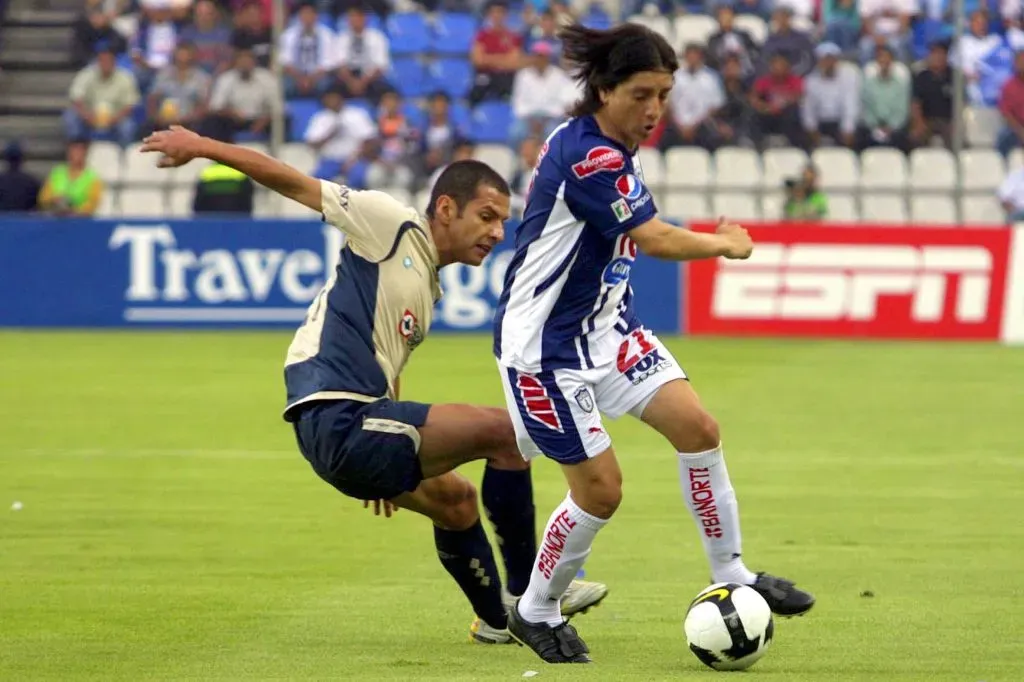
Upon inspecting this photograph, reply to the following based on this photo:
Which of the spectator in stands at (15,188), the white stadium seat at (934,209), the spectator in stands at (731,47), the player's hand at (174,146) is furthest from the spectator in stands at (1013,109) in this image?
the player's hand at (174,146)

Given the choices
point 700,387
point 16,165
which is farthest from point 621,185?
point 16,165

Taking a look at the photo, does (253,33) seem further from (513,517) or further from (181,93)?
(513,517)

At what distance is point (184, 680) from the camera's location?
5855mm

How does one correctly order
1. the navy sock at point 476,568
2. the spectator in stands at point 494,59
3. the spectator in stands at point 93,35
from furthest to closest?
the spectator in stands at point 93,35
the spectator in stands at point 494,59
the navy sock at point 476,568

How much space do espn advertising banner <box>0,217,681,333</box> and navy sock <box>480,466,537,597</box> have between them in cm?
1352

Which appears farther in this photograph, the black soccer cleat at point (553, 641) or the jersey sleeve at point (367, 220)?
the jersey sleeve at point (367, 220)

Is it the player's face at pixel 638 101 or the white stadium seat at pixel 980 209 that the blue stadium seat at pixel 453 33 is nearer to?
the white stadium seat at pixel 980 209

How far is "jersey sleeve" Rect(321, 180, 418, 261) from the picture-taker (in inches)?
258

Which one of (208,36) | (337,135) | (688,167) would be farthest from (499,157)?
(208,36)

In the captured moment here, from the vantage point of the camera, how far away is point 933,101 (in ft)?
72.8

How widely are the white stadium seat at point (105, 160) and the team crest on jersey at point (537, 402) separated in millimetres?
17545

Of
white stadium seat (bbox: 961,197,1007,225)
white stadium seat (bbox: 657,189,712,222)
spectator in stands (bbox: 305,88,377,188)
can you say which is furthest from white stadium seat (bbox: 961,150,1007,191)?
spectator in stands (bbox: 305,88,377,188)

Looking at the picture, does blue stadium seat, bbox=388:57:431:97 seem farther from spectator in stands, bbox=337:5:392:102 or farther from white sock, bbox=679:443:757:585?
white sock, bbox=679:443:757:585

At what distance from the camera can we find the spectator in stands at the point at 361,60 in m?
23.4
